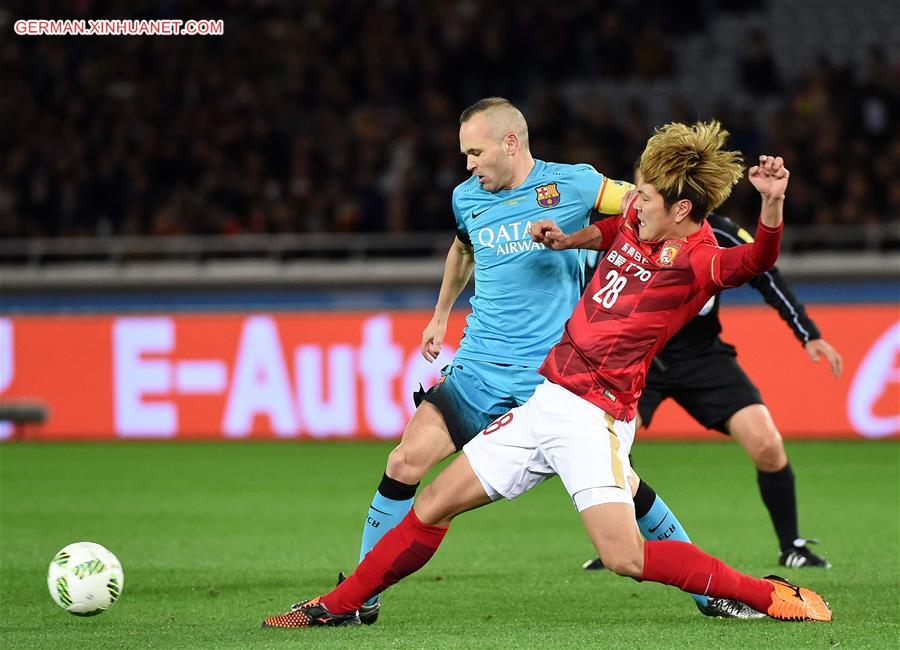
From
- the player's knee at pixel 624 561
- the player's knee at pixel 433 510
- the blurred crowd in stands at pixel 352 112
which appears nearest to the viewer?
the player's knee at pixel 624 561

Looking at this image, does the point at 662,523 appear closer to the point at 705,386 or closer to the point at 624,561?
the point at 624,561

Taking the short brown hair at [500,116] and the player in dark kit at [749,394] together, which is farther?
the player in dark kit at [749,394]

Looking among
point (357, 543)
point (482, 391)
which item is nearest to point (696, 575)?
point (482, 391)

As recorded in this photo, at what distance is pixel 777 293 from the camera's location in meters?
7.59

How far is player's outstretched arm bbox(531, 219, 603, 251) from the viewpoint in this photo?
18.7 feet

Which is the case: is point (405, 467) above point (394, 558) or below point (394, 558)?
above

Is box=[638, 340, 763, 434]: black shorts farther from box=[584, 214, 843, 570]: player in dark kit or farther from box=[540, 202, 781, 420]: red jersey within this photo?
box=[540, 202, 781, 420]: red jersey

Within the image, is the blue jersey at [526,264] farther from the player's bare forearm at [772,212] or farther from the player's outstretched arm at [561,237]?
the player's bare forearm at [772,212]

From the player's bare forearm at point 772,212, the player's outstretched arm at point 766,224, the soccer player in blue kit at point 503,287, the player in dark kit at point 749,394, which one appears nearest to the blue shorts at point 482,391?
the soccer player in blue kit at point 503,287

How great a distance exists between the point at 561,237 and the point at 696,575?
138 centimetres

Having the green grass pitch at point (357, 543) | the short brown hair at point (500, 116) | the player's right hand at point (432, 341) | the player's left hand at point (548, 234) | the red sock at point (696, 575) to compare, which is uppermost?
the short brown hair at point (500, 116)

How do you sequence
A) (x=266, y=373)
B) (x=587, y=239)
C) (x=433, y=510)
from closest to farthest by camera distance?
1. (x=433, y=510)
2. (x=587, y=239)
3. (x=266, y=373)

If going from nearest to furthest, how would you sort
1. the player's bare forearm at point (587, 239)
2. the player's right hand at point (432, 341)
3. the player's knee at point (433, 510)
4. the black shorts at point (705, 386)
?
the player's knee at point (433, 510) < the player's bare forearm at point (587, 239) < the player's right hand at point (432, 341) < the black shorts at point (705, 386)

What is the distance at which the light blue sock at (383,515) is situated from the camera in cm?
615
